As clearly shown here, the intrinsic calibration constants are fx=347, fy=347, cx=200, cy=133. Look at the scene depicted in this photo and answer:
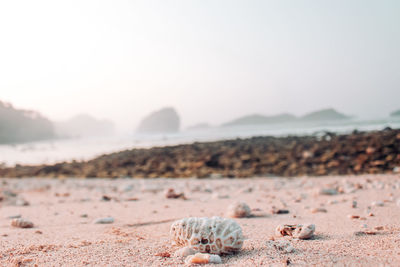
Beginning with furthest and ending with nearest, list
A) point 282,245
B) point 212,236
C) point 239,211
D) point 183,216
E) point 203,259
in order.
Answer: point 183,216
point 239,211
point 282,245
point 212,236
point 203,259

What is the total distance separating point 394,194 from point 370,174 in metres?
3.46

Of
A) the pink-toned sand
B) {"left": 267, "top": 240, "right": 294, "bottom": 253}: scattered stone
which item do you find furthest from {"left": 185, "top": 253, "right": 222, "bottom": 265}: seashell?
{"left": 267, "top": 240, "right": 294, "bottom": 253}: scattered stone

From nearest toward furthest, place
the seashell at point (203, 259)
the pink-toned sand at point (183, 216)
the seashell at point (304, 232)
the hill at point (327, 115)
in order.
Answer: the seashell at point (203, 259)
the pink-toned sand at point (183, 216)
the seashell at point (304, 232)
the hill at point (327, 115)

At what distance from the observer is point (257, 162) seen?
10.5 m

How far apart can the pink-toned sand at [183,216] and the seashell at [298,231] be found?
0.07m

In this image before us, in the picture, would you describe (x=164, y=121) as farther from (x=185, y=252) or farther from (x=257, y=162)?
(x=185, y=252)

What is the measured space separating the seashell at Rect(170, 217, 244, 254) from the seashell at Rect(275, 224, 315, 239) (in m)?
0.57

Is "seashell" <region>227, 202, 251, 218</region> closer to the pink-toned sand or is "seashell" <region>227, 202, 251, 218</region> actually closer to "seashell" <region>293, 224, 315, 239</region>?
the pink-toned sand

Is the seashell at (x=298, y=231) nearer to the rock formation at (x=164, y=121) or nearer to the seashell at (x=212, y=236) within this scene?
the seashell at (x=212, y=236)

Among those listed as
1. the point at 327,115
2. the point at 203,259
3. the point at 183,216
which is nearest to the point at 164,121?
the point at 327,115

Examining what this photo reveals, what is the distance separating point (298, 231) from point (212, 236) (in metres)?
0.79

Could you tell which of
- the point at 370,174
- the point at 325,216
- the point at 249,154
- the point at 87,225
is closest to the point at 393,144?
the point at 370,174

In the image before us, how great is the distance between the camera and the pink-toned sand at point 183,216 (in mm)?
2213

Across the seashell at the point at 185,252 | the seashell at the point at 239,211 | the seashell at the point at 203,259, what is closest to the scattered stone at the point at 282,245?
the seashell at the point at 203,259
